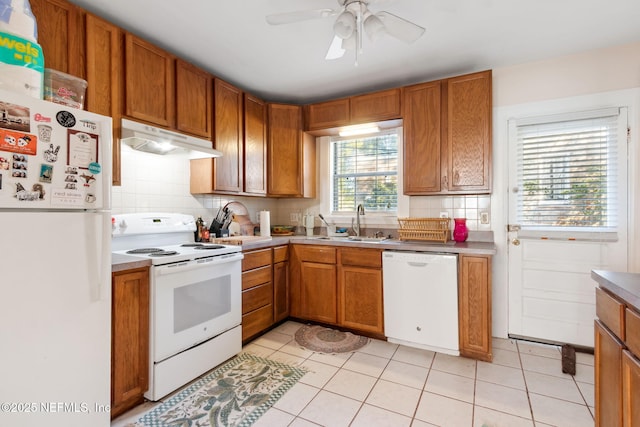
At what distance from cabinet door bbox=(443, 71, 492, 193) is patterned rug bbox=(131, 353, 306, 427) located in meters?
2.07

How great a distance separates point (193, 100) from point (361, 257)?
1.97 metres

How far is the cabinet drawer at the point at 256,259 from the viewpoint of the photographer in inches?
101

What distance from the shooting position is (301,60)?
2.57m

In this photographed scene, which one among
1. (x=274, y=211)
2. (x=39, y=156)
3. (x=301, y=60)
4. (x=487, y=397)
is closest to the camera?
(x=39, y=156)

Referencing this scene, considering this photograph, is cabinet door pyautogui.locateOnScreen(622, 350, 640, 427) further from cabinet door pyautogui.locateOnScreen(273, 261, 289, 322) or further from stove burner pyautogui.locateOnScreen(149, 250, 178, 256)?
cabinet door pyautogui.locateOnScreen(273, 261, 289, 322)

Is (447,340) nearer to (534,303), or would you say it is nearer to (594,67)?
(534,303)

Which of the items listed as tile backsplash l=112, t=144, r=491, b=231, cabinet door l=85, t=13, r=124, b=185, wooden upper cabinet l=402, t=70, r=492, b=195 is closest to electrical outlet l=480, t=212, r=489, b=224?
tile backsplash l=112, t=144, r=491, b=231

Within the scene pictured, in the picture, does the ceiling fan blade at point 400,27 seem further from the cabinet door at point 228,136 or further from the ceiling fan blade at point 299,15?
the cabinet door at point 228,136

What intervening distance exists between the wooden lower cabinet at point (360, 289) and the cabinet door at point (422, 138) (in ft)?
2.55

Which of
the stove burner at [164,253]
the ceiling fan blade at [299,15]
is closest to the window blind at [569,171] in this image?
the ceiling fan blade at [299,15]

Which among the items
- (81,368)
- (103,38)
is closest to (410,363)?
(81,368)

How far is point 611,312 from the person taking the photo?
1.14 meters

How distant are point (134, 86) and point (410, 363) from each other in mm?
2840

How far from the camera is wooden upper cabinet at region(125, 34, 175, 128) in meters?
2.03
